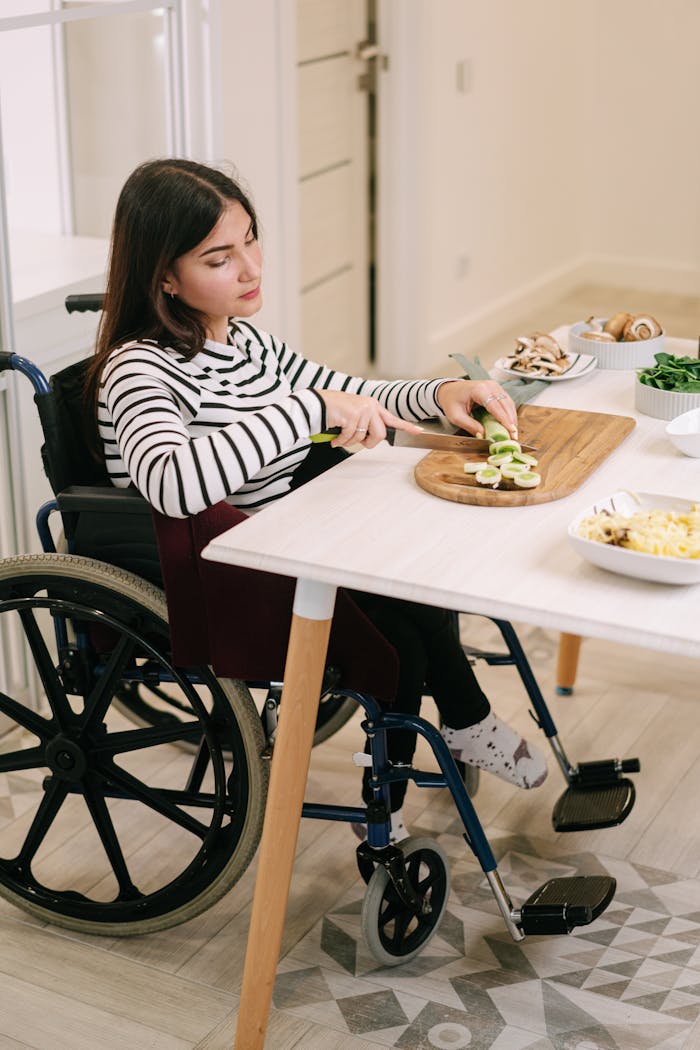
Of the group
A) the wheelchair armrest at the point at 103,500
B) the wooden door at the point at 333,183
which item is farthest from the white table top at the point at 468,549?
the wooden door at the point at 333,183

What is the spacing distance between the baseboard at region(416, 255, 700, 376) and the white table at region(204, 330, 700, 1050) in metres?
2.92

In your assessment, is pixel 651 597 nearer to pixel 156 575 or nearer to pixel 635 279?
pixel 156 575

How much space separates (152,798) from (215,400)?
541 millimetres

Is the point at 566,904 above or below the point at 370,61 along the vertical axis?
below

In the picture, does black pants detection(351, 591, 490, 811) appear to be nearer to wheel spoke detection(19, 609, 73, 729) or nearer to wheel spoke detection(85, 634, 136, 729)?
wheel spoke detection(85, 634, 136, 729)

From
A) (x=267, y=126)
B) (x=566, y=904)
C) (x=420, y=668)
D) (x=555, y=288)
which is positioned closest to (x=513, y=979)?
(x=566, y=904)

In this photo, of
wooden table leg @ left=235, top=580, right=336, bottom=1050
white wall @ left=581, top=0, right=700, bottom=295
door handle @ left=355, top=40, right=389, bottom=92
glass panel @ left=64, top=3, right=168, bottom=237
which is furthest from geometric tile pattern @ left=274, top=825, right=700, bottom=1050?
white wall @ left=581, top=0, right=700, bottom=295

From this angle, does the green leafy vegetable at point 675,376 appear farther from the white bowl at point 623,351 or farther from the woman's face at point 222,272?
the woman's face at point 222,272

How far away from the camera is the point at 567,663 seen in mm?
2455

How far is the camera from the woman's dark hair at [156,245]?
5.57ft

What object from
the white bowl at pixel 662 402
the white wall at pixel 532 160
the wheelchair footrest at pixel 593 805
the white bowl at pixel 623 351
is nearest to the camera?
the white bowl at pixel 662 402

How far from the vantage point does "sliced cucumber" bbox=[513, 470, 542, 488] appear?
1.55 m

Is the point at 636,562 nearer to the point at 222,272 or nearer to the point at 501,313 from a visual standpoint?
the point at 222,272

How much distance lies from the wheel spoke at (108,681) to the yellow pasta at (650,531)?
0.64 m
